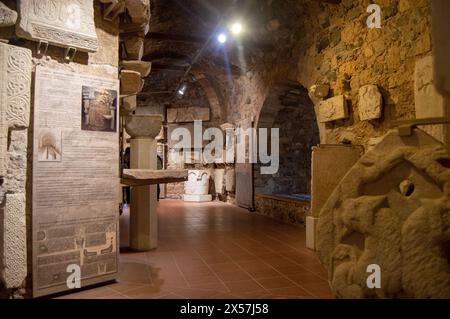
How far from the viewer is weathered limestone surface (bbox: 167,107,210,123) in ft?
36.7

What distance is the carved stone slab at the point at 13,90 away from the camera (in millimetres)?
2410

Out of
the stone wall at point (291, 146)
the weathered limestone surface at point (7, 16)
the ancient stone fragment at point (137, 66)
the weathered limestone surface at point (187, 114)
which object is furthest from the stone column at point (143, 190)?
the weathered limestone surface at point (187, 114)

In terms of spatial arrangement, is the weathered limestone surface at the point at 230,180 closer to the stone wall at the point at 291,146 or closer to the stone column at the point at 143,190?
the stone wall at the point at 291,146

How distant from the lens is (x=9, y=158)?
2498mm

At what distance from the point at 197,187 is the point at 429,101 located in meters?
7.83

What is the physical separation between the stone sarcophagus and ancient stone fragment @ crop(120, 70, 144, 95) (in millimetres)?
6970

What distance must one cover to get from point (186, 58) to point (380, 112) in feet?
23.1

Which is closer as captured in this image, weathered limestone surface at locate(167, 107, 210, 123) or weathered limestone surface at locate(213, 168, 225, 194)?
weathered limestone surface at locate(213, 168, 225, 194)

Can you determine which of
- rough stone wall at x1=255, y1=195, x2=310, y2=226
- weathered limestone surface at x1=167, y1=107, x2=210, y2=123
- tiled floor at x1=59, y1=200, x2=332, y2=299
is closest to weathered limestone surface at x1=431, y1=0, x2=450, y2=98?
tiled floor at x1=59, y1=200, x2=332, y2=299

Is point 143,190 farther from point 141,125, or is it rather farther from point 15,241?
point 15,241

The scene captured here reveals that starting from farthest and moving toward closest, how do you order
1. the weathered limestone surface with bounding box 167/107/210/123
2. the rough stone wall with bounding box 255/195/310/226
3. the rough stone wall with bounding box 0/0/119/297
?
the weathered limestone surface with bounding box 167/107/210/123 < the rough stone wall with bounding box 255/195/310/226 < the rough stone wall with bounding box 0/0/119/297

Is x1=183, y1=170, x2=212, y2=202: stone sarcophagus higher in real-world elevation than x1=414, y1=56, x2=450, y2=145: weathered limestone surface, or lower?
lower

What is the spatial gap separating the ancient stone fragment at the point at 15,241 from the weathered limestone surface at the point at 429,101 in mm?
3503

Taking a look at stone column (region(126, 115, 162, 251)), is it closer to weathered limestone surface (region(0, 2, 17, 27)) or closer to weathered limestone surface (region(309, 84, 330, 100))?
weathered limestone surface (region(0, 2, 17, 27))
